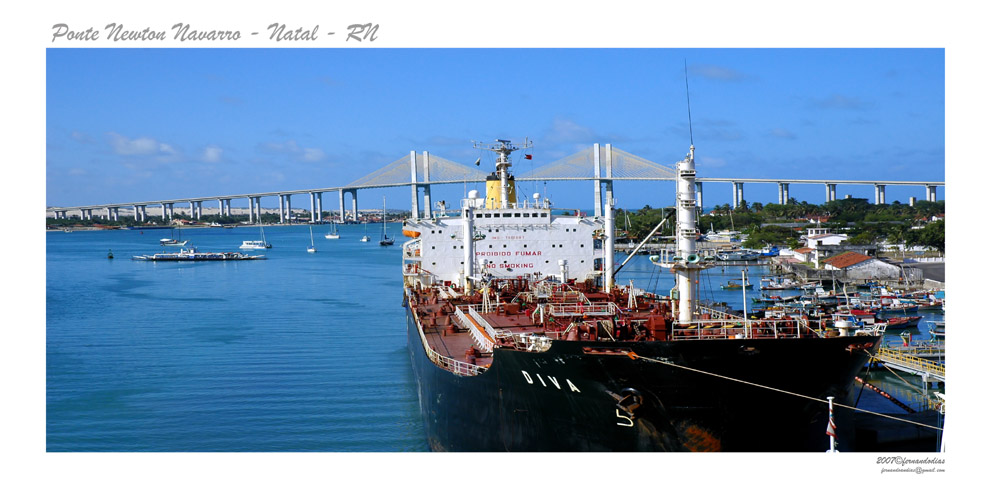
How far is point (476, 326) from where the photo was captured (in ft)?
52.9

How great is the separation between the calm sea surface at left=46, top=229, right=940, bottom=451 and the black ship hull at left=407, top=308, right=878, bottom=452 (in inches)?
232

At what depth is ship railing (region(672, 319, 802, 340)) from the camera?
413 inches

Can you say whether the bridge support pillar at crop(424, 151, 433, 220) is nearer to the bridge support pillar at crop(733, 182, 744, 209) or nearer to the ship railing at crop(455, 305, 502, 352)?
the bridge support pillar at crop(733, 182, 744, 209)

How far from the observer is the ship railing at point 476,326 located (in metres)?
14.2

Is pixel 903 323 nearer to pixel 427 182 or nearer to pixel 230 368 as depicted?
pixel 230 368

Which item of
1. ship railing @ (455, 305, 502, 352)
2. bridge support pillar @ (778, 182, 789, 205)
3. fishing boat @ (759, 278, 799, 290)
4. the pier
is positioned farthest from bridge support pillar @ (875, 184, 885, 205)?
ship railing @ (455, 305, 502, 352)

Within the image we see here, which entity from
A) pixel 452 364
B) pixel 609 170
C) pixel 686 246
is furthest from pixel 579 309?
pixel 609 170

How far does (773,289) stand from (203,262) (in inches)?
1823

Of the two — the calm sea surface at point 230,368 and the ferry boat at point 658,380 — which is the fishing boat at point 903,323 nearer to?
the calm sea surface at point 230,368

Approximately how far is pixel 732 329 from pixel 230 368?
15589 mm

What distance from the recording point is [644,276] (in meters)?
51.7

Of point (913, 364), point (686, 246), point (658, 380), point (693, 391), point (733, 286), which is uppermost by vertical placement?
point (686, 246)

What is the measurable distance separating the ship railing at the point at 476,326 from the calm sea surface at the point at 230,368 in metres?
2.37

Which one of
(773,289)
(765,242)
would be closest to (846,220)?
(765,242)
